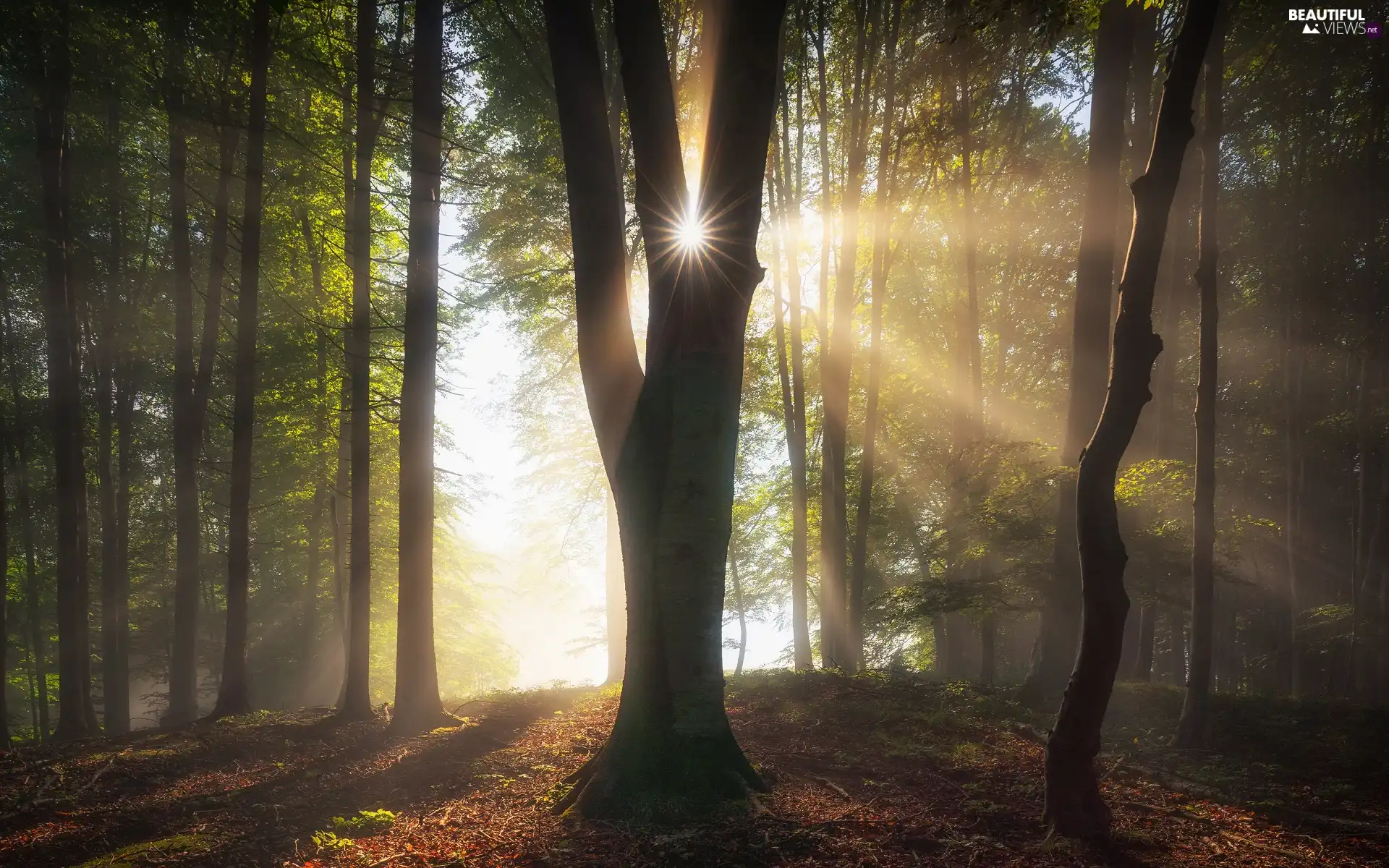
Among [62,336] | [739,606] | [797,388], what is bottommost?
[739,606]

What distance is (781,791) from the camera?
15.5ft

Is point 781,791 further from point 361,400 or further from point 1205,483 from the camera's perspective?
point 361,400

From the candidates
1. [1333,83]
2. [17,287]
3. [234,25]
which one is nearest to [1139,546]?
[1333,83]

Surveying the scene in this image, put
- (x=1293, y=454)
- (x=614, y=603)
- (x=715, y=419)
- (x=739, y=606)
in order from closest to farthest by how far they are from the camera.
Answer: (x=715, y=419), (x=1293, y=454), (x=614, y=603), (x=739, y=606)

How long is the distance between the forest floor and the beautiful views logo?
9624 millimetres

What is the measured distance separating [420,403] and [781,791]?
677 cm

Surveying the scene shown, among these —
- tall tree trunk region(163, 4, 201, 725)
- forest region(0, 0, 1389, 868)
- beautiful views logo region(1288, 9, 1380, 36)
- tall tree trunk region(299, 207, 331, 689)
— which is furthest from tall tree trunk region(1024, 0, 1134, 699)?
tall tree trunk region(163, 4, 201, 725)

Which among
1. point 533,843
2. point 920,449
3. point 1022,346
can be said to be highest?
point 1022,346

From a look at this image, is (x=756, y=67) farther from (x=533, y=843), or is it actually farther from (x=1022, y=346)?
(x=1022, y=346)

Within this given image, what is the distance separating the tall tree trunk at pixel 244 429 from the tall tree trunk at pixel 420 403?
9.77 ft

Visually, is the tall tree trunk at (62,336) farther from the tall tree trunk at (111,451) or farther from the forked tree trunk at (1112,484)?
the forked tree trunk at (1112,484)

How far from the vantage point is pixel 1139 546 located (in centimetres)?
947

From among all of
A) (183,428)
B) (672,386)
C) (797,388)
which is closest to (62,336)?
(183,428)

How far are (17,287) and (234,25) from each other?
10.2m
